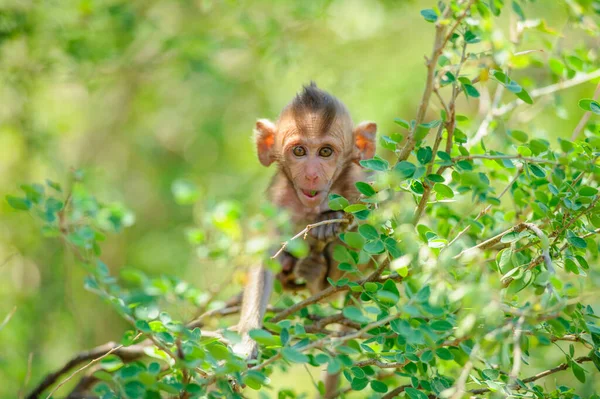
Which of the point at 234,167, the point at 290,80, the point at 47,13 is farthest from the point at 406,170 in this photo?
the point at 234,167

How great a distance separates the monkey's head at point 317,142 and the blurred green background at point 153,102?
0.76 meters

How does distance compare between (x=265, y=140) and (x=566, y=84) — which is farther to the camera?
(x=265, y=140)

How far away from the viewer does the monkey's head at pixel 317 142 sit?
3.84 meters

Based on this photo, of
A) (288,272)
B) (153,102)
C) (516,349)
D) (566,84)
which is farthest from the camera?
(153,102)

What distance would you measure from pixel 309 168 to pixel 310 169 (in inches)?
0.5

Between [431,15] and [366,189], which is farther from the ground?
[431,15]

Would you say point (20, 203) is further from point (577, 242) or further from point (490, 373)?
point (577, 242)

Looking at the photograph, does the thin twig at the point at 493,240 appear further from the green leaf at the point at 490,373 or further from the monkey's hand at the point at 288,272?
the monkey's hand at the point at 288,272

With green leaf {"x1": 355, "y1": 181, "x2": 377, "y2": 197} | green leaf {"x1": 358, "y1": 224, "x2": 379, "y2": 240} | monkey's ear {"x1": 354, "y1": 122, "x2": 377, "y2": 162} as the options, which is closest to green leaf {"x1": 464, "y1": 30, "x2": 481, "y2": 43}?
green leaf {"x1": 355, "y1": 181, "x2": 377, "y2": 197}

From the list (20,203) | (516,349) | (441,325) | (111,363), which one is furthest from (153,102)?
(516,349)

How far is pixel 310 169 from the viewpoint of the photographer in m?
3.81

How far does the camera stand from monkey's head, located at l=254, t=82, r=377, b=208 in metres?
3.84

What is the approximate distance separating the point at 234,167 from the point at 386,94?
10.8 ft

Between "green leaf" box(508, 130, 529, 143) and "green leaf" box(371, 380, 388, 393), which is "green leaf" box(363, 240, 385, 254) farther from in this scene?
"green leaf" box(508, 130, 529, 143)
